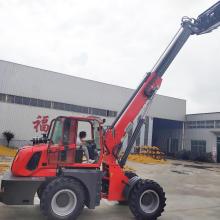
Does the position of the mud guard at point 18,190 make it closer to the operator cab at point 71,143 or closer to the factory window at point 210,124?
the operator cab at point 71,143

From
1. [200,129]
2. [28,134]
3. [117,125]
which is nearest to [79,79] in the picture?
[28,134]

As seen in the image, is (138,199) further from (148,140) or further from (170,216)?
(148,140)

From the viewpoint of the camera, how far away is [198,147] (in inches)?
1593

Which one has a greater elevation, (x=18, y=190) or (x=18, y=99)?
(x=18, y=99)

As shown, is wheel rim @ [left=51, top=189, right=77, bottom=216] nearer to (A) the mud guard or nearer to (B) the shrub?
(A) the mud guard

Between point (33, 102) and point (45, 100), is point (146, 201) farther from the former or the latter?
point (45, 100)

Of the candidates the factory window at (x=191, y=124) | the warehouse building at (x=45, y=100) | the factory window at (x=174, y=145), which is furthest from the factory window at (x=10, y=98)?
the factory window at (x=174, y=145)

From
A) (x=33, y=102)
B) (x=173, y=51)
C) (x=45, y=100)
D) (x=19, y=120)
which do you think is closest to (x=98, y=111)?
(x=45, y=100)

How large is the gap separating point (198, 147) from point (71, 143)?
116ft

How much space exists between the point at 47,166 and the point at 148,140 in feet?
104

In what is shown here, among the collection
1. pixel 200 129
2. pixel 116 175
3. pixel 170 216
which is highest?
pixel 200 129

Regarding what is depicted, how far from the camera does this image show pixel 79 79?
111 ft

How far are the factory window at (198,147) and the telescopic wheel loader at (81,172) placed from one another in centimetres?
3255

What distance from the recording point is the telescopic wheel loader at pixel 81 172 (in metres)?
6.99
